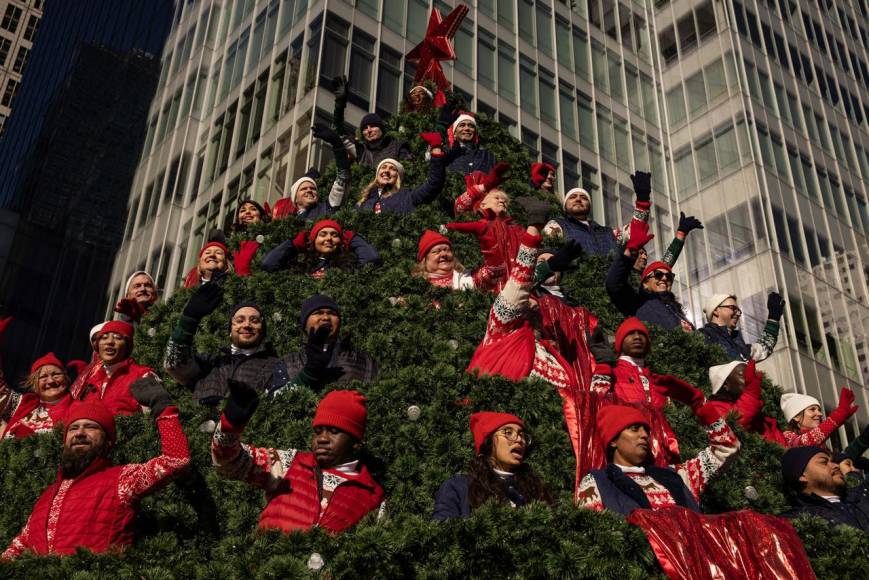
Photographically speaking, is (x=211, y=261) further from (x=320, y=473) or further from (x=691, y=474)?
(x=691, y=474)

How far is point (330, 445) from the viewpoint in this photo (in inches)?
254

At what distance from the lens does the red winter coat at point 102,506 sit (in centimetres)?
602

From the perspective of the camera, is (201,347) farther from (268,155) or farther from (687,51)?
(687,51)

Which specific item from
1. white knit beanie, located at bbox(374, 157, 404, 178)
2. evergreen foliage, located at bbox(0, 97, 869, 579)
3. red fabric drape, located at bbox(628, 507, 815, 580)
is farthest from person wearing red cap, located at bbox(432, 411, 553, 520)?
white knit beanie, located at bbox(374, 157, 404, 178)

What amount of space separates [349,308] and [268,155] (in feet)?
51.3

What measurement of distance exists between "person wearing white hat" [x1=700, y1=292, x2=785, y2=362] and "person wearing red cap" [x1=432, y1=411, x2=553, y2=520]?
20.1 feet

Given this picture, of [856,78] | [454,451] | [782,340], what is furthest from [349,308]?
[856,78]

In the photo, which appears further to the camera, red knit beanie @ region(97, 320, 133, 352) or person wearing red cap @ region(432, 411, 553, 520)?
red knit beanie @ region(97, 320, 133, 352)

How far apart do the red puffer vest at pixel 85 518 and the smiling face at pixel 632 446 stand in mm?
3590

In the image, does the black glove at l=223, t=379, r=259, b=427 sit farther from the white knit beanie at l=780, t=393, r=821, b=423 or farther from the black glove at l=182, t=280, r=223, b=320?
the white knit beanie at l=780, t=393, r=821, b=423

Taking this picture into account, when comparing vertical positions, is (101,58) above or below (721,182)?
above

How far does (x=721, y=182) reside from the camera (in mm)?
33156

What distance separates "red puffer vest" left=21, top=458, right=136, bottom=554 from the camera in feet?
19.7

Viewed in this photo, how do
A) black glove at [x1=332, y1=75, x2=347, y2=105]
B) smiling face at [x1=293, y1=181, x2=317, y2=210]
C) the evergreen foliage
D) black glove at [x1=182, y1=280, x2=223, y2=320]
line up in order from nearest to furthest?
the evergreen foliage, black glove at [x1=182, y1=280, x2=223, y2=320], smiling face at [x1=293, y1=181, x2=317, y2=210], black glove at [x1=332, y1=75, x2=347, y2=105]
